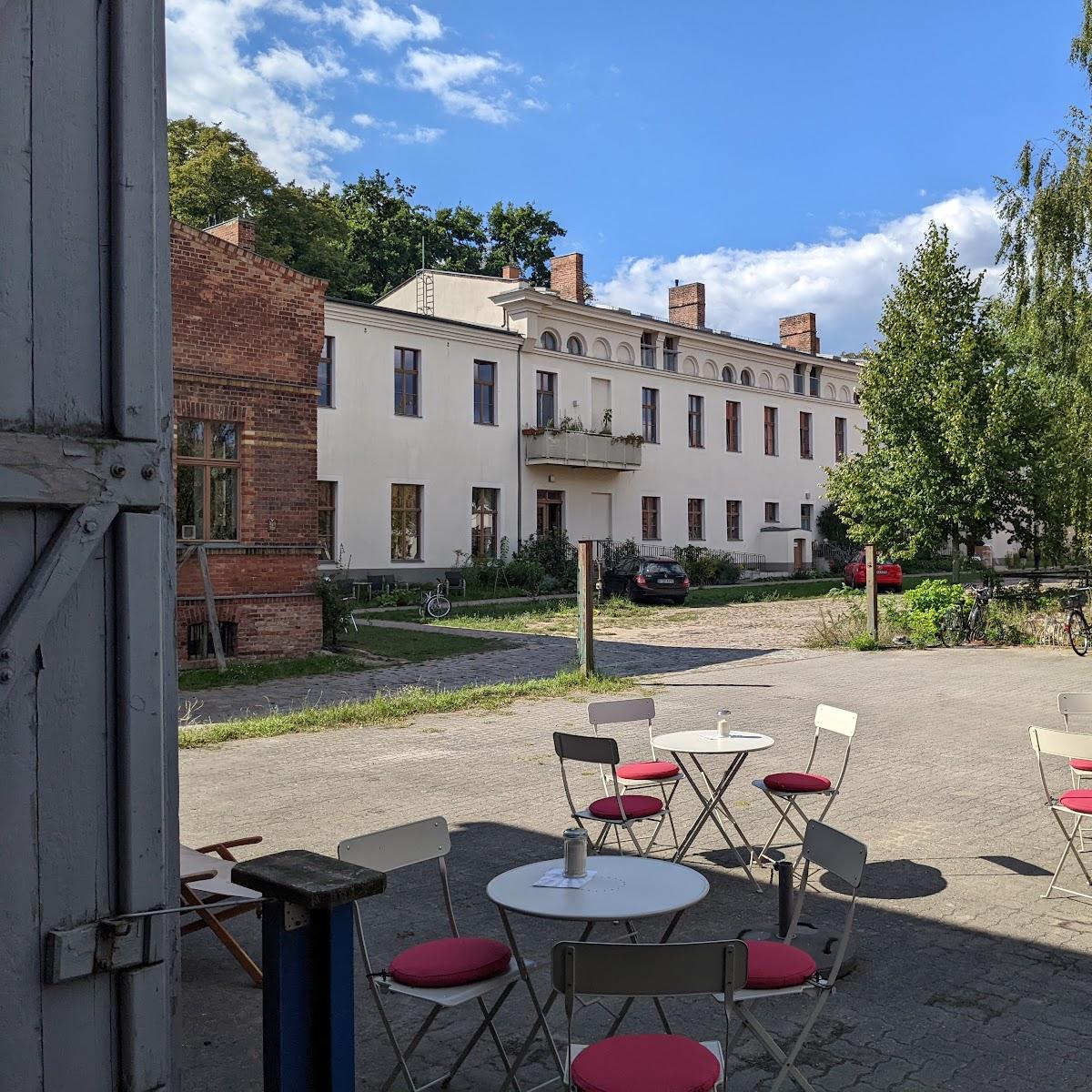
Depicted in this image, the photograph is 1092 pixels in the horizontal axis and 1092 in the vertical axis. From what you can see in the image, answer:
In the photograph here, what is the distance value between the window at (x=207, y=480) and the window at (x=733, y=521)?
1077 inches

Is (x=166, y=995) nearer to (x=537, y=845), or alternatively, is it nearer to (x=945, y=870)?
(x=537, y=845)

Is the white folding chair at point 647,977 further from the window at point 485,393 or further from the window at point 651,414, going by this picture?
the window at point 651,414

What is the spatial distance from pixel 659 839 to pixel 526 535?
87.0 feet

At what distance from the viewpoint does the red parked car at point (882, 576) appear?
31.6 metres

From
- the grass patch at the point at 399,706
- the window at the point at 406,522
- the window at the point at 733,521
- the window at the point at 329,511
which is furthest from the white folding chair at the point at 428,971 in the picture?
the window at the point at 733,521

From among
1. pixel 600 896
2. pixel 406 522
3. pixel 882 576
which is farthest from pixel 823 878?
pixel 882 576

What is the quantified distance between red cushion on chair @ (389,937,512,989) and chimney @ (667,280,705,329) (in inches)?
1520

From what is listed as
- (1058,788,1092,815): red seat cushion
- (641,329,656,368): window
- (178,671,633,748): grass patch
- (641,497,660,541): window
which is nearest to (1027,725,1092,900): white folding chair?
(1058,788,1092,815): red seat cushion

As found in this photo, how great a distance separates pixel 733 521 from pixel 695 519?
7.83 ft

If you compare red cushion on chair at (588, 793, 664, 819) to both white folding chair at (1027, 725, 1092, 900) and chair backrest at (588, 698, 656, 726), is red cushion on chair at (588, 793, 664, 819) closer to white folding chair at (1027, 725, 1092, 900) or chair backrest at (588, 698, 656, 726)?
chair backrest at (588, 698, 656, 726)

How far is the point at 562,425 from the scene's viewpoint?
111ft

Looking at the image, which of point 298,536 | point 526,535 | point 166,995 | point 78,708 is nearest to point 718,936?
point 166,995

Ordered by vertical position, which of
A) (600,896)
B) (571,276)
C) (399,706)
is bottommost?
(399,706)

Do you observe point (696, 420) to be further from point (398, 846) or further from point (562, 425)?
point (398, 846)
